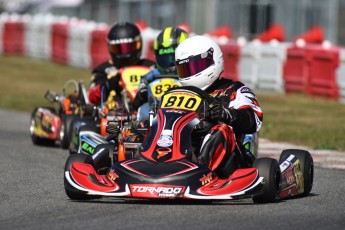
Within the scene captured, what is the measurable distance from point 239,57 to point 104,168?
569 inches

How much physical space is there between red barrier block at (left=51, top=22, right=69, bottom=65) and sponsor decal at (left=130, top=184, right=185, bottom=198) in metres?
23.2

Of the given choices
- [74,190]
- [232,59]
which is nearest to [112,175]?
[74,190]

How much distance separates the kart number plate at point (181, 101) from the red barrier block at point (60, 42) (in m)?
22.5

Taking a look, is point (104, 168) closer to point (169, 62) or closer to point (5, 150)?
point (169, 62)

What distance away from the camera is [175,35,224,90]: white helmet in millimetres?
8453

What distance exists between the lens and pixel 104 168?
8.24 m

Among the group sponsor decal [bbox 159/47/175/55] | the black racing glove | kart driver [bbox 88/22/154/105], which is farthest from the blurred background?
the black racing glove

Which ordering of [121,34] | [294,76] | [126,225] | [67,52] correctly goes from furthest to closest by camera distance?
[67,52], [294,76], [121,34], [126,225]

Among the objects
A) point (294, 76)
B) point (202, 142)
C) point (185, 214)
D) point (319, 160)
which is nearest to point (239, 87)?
point (202, 142)

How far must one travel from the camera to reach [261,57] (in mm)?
21891

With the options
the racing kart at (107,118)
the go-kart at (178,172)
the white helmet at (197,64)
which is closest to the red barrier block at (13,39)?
the racing kart at (107,118)

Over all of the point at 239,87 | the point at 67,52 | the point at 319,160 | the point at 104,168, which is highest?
the point at 239,87

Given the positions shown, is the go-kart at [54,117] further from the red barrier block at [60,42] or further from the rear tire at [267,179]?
the red barrier block at [60,42]

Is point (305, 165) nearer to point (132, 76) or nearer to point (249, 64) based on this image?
point (132, 76)
